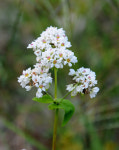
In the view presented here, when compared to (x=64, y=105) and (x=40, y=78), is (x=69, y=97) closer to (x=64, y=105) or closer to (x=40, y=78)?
(x=64, y=105)

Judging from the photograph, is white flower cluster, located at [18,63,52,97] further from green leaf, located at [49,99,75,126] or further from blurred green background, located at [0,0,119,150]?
blurred green background, located at [0,0,119,150]

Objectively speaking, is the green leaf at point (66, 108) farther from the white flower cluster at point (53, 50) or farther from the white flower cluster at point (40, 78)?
the white flower cluster at point (53, 50)

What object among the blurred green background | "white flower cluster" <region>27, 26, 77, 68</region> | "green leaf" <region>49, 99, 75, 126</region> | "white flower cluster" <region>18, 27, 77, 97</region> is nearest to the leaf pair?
"green leaf" <region>49, 99, 75, 126</region>

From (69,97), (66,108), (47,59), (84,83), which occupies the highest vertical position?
(69,97)

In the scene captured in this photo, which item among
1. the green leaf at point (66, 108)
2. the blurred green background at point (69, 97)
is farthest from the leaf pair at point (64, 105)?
the blurred green background at point (69, 97)

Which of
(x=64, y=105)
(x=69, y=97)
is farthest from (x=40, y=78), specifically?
(x=69, y=97)

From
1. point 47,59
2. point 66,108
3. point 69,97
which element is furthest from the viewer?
point 69,97

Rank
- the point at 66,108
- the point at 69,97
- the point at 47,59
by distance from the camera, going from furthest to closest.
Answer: the point at 69,97 → the point at 66,108 → the point at 47,59

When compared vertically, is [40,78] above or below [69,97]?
below
